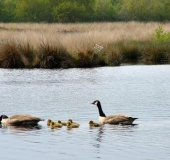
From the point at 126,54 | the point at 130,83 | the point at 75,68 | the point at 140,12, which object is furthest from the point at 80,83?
the point at 140,12

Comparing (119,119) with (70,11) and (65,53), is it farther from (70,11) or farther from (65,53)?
(70,11)

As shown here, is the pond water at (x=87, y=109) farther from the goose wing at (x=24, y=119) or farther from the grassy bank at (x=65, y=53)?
the grassy bank at (x=65, y=53)

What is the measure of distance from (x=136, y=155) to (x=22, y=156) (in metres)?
2.21

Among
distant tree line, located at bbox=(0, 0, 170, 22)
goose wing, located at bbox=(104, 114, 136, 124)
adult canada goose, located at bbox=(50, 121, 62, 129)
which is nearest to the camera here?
adult canada goose, located at bbox=(50, 121, 62, 129)

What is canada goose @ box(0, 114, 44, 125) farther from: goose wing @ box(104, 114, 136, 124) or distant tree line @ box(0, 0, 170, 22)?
distant tree line @ box(0, 0, 170, 22)

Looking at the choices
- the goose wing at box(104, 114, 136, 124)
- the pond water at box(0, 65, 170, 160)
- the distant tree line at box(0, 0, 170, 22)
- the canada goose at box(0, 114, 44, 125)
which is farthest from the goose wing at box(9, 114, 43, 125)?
the distant tree line at box(0, 0, 170, 22)

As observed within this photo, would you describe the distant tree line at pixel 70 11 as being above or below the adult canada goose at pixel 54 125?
above

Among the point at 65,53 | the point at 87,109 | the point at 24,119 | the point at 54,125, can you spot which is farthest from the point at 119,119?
the point at 65,53

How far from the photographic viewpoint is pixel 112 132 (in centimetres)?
1512

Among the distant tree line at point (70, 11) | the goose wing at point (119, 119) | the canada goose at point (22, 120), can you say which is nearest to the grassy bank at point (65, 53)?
the canada goose at point (22, 120)

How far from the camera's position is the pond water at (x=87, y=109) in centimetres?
1300

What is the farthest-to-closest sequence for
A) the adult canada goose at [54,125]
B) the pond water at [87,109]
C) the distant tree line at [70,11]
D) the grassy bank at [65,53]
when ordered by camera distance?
the distant tree line at [70,11] → the grassy bank at [65,53] → the adult canada goose at [54,125] → the pond water at [87,109]

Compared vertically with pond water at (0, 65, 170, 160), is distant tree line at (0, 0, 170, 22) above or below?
above

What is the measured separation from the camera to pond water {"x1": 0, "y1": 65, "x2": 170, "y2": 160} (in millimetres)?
13001
